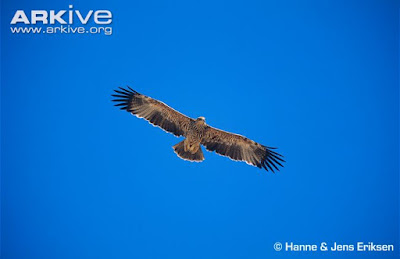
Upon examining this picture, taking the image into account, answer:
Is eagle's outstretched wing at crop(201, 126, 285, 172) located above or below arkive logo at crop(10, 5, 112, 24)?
below

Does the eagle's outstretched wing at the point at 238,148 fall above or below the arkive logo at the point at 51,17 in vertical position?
below

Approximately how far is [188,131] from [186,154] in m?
0.56

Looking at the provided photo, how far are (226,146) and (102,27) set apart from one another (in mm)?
6495

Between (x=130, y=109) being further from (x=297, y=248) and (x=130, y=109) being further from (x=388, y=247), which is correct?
(x=388, y=247)

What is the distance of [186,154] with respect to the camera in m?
20.2

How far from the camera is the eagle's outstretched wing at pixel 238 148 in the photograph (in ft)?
66.6

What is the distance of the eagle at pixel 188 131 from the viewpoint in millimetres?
20156

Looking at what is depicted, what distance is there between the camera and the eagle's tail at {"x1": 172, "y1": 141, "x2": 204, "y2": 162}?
66.1 ft

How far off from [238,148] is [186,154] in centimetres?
132

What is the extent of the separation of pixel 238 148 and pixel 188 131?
4.36ft

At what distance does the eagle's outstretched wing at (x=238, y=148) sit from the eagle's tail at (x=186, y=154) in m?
0.35

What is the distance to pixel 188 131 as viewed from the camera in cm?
2023

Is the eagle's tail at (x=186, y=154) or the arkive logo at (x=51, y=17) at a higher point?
the arkive logo at (x=51, y=17)

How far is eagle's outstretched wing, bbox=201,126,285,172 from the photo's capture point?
20.3 metres
